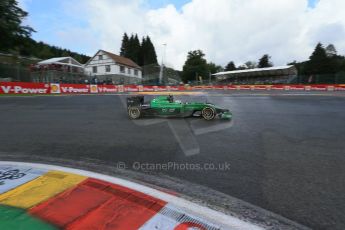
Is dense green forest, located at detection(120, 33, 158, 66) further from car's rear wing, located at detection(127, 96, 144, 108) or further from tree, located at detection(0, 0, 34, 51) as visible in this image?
car's rear wing, located at detection(127, 96, 144, 108)

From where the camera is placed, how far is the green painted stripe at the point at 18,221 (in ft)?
8.91

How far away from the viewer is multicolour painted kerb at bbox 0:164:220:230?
2.78 m

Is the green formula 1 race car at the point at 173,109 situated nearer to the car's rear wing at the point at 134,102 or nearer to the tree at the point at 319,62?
the car's rear wing at the point at 134,102

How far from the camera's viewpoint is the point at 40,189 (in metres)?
3.65

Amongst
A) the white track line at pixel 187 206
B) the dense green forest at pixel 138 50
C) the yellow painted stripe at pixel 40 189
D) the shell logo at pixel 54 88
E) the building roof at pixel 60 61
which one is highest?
the dense green forest at pixel 138 50

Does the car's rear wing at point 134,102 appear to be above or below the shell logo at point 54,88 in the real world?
below

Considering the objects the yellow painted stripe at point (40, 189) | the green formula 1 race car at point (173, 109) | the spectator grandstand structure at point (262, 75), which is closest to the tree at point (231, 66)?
the spectator grandstand structure at point (262, 75)

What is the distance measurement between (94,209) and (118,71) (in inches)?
2476

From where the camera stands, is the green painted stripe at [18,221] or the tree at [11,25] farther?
the tree at [11,25]

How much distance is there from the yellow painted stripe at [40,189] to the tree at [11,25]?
28379 mm

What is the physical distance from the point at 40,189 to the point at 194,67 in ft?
309

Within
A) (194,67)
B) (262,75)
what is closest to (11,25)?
(262,75)

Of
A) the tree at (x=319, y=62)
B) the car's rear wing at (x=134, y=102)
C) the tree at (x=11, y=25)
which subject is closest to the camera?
the car's rear wing at (x=134, y=102)

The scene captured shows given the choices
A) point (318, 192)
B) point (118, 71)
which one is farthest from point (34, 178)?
point (118, 71)
